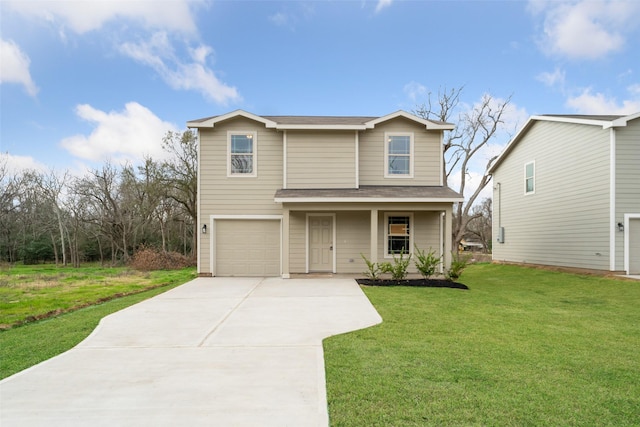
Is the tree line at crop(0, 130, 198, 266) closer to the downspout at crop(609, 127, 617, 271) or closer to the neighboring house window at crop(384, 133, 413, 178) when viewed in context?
the neighboring house window at crop(384, 133, 413, 178)

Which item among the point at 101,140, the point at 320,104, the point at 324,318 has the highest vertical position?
the point at 320,104

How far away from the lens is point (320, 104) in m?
20.3

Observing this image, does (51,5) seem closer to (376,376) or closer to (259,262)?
(259,262)

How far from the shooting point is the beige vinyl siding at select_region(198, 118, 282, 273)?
12.2 meters

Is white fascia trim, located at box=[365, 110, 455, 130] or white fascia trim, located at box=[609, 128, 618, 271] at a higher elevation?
white fascia trim, located at box=[365, 110, 455, 130]

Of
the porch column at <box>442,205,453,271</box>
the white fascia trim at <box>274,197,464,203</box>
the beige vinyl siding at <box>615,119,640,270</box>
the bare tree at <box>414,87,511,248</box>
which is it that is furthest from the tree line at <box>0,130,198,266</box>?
the beige vinyl siding at <box>615,119,640,270</box>

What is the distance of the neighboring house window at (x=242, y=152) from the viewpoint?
12297mm

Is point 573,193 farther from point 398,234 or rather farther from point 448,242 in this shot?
point 398,234

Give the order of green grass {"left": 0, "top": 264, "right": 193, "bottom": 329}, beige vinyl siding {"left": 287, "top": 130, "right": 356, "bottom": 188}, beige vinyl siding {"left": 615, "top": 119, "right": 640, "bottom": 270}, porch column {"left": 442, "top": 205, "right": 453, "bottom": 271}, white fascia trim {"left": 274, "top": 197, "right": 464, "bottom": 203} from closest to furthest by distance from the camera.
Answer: green grass {"left": 0, "top": 264, "right": 193, "bottom": 329}, white fascia trim {"left": 274, "top": 197, "right": 464, "bottom": 203}, porch column {"left": 442, "top": 205, "right": 453, "bottom": 271}, beige vinyl siding {"left": 615, "top": 119, "right": 640, "bottom": 270}, beige vinyl siding {"left": 287, "top": 130, "right": 356, "bottom": 188}

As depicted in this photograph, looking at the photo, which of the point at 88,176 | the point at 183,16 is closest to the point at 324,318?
the point at 183,16

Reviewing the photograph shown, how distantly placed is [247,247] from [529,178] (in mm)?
12394

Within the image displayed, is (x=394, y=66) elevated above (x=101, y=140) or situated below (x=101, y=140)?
above

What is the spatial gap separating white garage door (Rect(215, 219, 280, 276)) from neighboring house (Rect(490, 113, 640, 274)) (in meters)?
10.7

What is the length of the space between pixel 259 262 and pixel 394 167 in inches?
227
